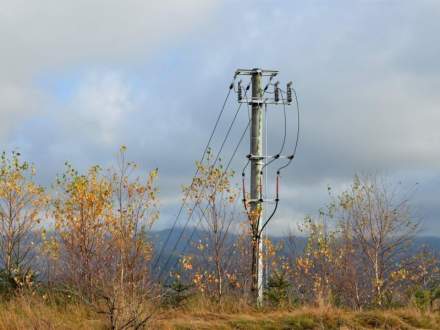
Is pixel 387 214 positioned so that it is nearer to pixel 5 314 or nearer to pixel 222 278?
pixel 222 278

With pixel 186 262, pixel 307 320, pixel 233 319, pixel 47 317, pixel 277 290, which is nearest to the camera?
pixel 47 317

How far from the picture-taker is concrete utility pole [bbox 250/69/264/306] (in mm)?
17578

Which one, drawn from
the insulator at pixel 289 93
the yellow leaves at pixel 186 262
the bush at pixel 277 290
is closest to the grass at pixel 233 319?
the bush at pixel 277 290

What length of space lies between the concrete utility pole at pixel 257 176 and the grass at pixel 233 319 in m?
3.21

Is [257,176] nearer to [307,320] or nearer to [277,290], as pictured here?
[277,290]

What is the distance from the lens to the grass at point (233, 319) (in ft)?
39.8

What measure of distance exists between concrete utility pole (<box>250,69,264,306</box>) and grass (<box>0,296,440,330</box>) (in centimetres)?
321

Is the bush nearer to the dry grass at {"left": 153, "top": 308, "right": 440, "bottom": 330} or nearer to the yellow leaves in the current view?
the dry grass at {"left": 153, "top": 308, "right": 440, "bottom": 330}

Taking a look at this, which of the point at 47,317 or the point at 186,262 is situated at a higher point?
the point at 186,262

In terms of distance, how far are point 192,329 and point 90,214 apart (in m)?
6.64

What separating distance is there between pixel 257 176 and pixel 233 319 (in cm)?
559

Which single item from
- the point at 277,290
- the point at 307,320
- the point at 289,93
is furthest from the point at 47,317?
the point at 289,93

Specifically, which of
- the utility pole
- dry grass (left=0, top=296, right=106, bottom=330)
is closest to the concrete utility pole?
the utility pole

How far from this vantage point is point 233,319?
1298 centimetres
